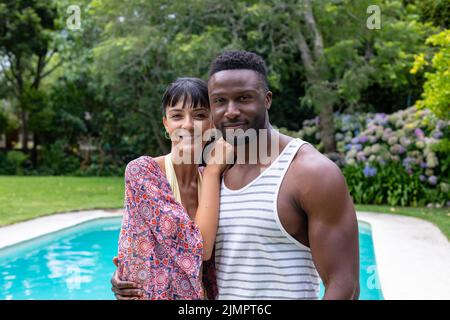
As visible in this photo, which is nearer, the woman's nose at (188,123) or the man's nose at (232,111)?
the man's nose at (232,111)

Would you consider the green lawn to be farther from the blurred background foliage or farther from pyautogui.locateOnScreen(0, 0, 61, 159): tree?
pyautogui.locateOnScreen(0, 0, 61, 159): tree

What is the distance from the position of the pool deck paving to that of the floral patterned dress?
3.46m

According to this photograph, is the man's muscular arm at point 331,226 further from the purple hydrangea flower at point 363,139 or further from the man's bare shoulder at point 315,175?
the purple hydrangea flower at point 363,139

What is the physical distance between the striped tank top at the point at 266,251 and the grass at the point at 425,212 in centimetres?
697

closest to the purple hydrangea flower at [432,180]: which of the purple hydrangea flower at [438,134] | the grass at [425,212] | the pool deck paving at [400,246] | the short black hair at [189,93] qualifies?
the grass at [425,212]

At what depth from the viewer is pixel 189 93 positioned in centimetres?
184

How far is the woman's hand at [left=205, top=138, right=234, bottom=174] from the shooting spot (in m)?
1.74

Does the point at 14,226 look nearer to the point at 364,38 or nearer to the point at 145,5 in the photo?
the point at 145,5

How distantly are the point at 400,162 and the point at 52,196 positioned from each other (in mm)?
7300

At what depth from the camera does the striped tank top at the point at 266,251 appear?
154 centimetres

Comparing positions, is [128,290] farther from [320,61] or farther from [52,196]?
[320,61]

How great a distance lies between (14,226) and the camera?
27.2ft

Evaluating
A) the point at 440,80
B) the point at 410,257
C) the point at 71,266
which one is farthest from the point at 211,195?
the point at 440,80

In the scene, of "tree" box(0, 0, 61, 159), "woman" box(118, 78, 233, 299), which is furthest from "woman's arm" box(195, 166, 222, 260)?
"tree" box(0, 0, 61, 159)
